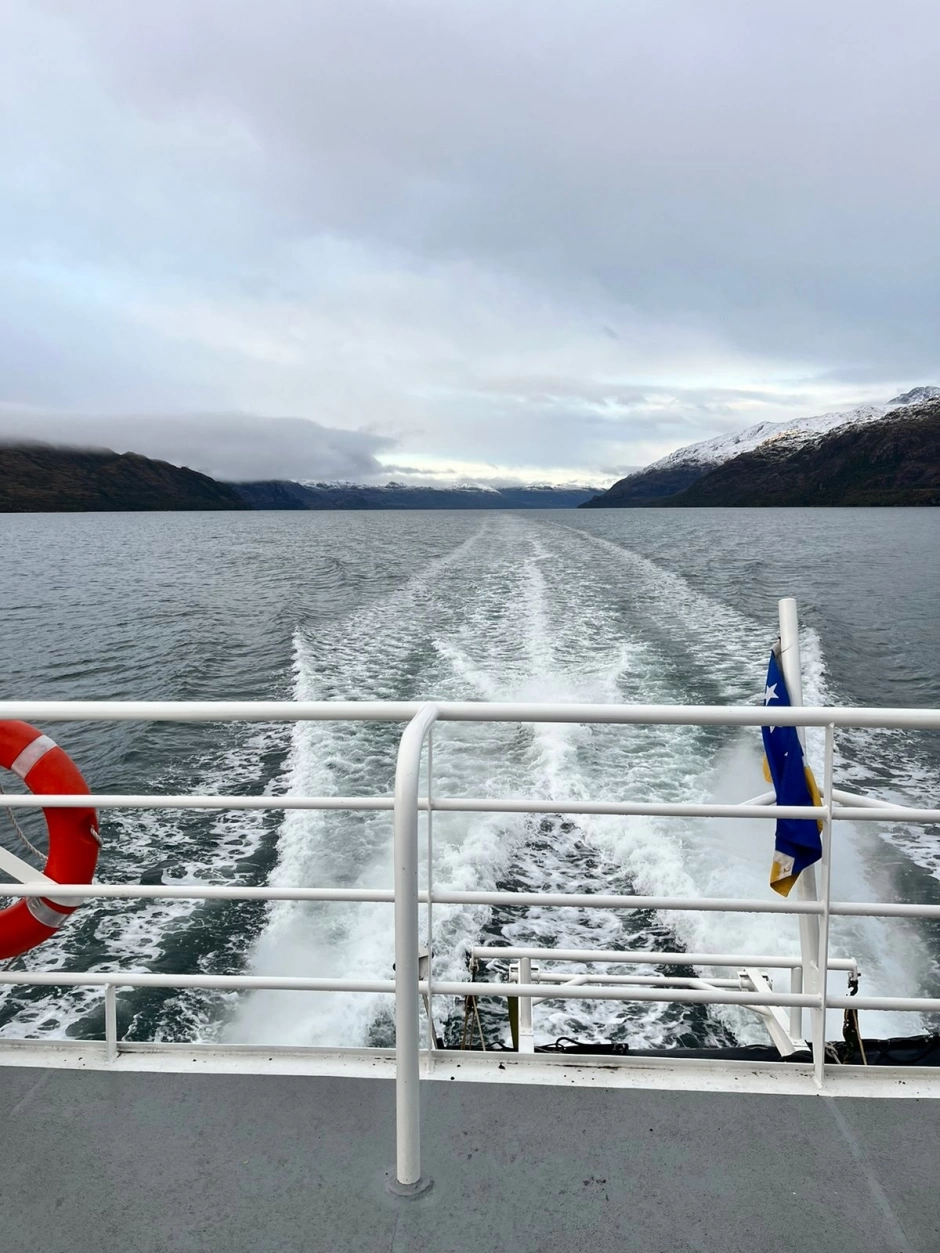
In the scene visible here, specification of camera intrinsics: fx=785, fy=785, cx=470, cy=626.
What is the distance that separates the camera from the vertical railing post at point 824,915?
62.5 inches

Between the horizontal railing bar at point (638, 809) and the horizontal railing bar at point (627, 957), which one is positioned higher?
the horizontal railing bar at point (638, 809)

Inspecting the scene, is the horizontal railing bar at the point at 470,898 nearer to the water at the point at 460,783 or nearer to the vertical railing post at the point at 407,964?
the vertical railing post at the point at 407,964

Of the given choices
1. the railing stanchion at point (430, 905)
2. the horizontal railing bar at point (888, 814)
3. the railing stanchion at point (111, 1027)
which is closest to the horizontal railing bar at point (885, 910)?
the horizontal railing bar at point (888, 814)

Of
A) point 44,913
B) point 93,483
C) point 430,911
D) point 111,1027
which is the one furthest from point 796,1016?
point 93,483

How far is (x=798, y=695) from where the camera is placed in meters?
2.02

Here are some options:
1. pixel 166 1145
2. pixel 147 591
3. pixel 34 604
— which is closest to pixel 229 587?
pixel 147 591

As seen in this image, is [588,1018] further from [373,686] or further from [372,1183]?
[373,686]

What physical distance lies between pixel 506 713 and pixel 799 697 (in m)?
0.84

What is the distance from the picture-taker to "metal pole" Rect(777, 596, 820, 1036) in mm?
1909

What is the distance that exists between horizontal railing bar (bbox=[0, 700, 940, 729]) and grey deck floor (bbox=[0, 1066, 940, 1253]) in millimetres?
842

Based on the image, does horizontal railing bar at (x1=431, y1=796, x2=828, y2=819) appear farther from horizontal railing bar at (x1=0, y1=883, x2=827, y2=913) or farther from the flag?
the flag

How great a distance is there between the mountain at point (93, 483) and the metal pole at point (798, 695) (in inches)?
6408

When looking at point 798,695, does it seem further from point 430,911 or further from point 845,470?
point 845,470

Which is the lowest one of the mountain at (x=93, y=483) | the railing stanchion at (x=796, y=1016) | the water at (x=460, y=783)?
the water at (x=460, y=783)
